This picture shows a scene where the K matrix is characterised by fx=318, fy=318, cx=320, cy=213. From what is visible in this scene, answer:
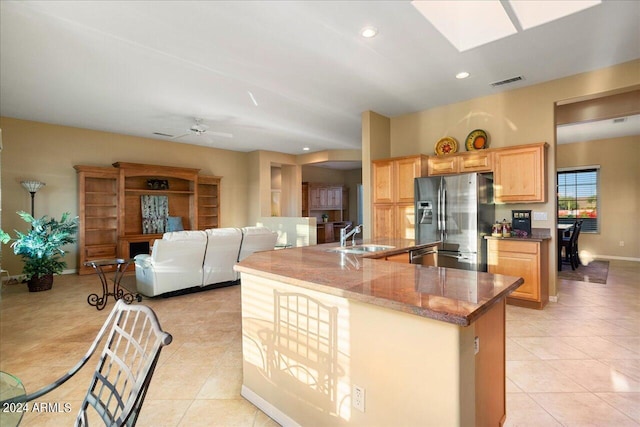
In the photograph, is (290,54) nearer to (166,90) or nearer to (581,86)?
(166,90)

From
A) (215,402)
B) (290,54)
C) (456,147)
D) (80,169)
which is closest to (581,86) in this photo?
(456,147)

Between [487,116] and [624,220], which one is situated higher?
[487,116]

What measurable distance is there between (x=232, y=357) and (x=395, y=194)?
136 inches

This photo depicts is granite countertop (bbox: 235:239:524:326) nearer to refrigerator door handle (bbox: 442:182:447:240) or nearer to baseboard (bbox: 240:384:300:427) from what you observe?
baseboard (bbox: 240:384:300:427)

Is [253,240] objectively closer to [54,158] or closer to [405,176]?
[405,176]

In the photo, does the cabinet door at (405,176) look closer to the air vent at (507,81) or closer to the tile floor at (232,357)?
the air vent at (507,81)

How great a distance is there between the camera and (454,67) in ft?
12.4

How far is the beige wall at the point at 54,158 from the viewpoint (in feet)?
18.9

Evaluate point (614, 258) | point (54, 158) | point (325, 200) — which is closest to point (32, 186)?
point (54, 158)

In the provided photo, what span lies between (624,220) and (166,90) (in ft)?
32.8

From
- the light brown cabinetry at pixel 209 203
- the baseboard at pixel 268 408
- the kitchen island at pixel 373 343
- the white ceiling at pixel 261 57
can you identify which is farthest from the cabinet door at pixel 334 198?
the baseboard at pixel 268 408

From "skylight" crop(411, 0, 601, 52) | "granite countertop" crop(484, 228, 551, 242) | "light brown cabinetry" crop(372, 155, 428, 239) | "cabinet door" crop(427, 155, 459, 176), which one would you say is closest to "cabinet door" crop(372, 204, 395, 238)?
"light brown cabinetry" crop(372, 155, 428, 239)

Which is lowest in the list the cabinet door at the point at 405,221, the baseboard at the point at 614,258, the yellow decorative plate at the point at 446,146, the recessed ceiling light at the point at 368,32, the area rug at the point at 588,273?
the area rug at the point at 588,273

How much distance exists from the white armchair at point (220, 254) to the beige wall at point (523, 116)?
2634 mm
